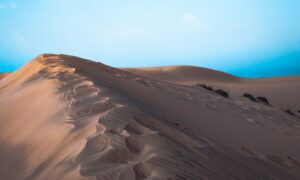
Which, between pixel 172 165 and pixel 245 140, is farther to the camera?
pixel 245 140

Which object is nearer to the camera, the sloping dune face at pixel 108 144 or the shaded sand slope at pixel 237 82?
the sloping dune face at pixel 108 144

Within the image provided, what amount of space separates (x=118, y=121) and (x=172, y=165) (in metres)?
0.81

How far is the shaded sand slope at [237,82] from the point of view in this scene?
1197 centimetres

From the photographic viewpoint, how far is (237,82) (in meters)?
18.1

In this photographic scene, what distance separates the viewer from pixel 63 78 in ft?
14.8

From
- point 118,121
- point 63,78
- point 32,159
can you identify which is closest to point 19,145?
point 32,159

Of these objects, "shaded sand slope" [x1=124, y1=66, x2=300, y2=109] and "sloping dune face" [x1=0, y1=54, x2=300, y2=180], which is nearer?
"sloping dune face" [x1=0, y1=54, x2=300, y2=180]

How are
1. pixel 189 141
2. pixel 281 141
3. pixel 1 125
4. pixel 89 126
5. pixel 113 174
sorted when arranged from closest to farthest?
1. pixel 113 174
2. pixel 89 126
3. pixel 189 141
4. pixel 1 125
5. pixel 281 141

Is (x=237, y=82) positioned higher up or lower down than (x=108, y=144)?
higher up

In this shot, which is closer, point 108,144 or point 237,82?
point 108,144

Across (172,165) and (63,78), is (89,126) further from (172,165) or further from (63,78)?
(63,78)

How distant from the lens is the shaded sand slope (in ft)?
39.3

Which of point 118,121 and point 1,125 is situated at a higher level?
point 118,121

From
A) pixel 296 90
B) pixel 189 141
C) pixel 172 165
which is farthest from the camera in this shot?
pixel 296 90
